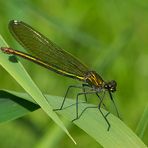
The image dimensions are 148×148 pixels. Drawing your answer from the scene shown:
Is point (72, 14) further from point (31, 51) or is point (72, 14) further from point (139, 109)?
point (31, 51)

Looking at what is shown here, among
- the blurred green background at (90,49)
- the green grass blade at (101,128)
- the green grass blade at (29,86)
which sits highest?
the green grass blade at (29,86)

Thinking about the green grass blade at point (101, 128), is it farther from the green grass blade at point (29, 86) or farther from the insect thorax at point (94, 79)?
the insect thorax at point (94, 79)

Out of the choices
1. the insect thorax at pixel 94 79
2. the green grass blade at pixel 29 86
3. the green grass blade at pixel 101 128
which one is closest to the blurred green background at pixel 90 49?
the insect thorax at pixel 94 79

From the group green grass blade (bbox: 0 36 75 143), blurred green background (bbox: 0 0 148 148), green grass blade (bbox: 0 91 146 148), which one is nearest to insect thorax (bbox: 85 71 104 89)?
blurred green background (bbox: 0 0 148 148)

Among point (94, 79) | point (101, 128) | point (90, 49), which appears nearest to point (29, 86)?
point (101, 128)

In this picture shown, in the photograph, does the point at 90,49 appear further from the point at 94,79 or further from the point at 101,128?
the point at 101,128

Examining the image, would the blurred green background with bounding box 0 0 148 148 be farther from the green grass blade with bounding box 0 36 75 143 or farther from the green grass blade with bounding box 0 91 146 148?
the green grass blade with bounding box 0 36 75 143
